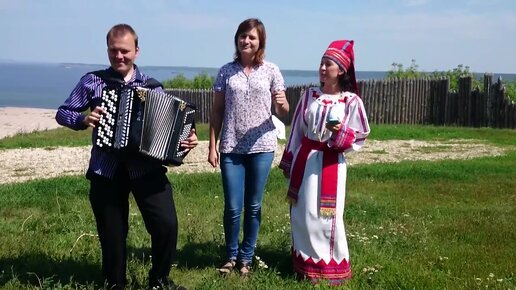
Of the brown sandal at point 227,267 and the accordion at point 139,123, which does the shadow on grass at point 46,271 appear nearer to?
the brown sandal at point 227,267

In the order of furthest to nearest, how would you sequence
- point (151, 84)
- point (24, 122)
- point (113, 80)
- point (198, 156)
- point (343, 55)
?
point (24, 122), point (198, 156), point (343, 55), point (151, 84), point (113, 80)

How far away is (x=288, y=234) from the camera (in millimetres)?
7008

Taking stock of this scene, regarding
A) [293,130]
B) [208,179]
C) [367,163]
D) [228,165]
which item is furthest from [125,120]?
[367,163]

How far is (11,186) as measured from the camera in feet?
33.8

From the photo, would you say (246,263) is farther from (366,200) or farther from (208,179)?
(208,179)

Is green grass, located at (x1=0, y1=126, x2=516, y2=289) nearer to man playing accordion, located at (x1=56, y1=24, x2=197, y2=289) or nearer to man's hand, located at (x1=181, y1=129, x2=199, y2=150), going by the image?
man playing accordion, located at (x1=56, y1=24, x2=197, y2=289)

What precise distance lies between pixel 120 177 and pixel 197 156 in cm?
976

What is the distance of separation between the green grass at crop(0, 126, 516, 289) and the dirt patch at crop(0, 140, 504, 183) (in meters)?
1.85

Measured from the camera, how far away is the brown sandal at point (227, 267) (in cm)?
575

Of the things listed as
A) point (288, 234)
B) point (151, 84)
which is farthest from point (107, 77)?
point (288, 234)

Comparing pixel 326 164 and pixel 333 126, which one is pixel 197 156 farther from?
pixel 333 126

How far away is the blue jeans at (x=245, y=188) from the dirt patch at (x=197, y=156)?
6.70m

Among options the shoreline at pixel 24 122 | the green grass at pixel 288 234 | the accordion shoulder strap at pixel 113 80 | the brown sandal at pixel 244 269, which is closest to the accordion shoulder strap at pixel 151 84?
the accordion shoulder strap at pixel 113 80

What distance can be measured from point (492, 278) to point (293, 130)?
2.09m
